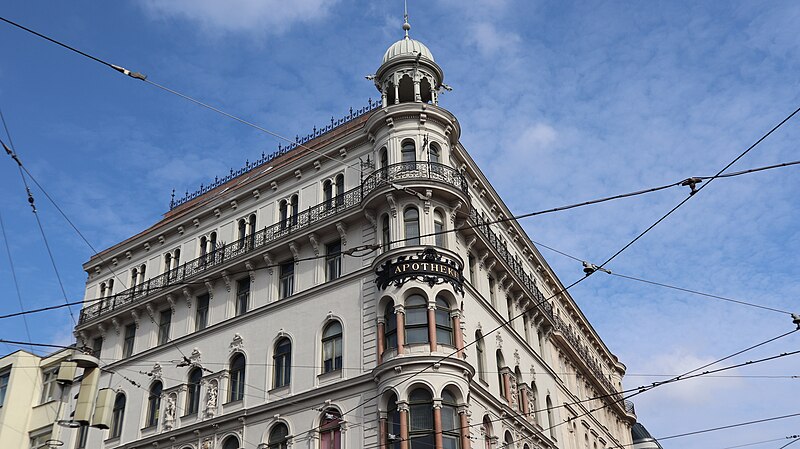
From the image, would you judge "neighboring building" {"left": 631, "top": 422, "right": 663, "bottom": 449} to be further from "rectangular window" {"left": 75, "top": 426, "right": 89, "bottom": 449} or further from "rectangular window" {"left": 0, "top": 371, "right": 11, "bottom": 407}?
"rectangular window" {"left": 0, "top": 371, "right": 11, "bottom": 407}

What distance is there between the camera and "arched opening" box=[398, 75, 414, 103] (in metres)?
45.1

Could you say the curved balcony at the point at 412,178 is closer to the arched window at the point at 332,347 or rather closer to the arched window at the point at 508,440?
the arched window at the point at 332,347

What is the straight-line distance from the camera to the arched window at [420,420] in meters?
34.0

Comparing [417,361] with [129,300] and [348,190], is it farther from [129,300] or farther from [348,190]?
[129,300]

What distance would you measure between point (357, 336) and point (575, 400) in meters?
24.3

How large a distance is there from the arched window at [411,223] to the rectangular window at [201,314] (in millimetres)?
13717

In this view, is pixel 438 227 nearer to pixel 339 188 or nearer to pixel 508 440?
pixel 339 188

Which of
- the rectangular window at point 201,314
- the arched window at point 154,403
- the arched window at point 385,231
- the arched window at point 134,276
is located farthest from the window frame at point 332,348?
the arched window at point 134,276

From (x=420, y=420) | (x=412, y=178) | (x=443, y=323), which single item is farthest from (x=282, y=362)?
(x=412, y=178)

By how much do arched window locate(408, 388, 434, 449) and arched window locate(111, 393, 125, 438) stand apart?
1971cm

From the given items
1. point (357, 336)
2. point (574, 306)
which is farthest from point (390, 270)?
point (574, 306)

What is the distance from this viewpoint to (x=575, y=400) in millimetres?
56969

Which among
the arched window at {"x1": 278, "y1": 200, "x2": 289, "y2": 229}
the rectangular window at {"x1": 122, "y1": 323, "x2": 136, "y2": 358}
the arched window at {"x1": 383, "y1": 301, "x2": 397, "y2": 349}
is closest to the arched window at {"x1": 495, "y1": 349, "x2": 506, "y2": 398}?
the arched window at {"x1": 383, "y1": 301, "x2": 397, "y2": 349}

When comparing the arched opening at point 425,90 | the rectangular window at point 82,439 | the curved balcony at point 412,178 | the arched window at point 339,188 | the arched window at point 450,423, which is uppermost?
the arched opening at point 425,90
